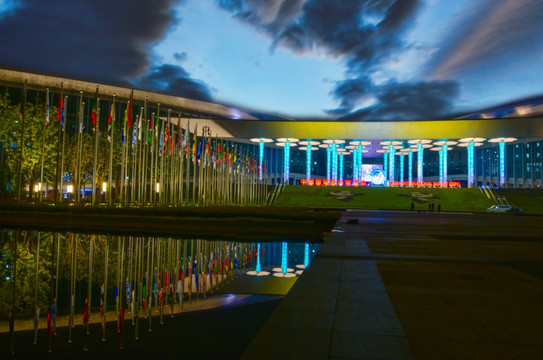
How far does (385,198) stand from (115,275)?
47192mm

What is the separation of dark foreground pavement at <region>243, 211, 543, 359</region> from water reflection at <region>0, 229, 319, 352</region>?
2.17 m

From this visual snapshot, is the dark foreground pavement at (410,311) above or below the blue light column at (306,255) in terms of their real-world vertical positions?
above

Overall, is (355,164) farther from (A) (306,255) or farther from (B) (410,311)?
(B) (410,311)

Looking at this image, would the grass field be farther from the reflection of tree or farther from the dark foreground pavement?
the dark foreground pavement

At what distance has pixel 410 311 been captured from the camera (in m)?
5.33

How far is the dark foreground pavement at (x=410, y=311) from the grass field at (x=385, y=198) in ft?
136

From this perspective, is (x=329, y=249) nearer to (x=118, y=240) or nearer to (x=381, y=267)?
(x=381, y=267)

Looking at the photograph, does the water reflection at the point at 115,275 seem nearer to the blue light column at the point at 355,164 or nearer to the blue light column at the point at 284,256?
the blue light column at the point at 284,256

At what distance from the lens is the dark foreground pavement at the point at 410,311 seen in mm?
3977

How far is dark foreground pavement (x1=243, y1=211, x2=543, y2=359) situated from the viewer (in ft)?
13.0

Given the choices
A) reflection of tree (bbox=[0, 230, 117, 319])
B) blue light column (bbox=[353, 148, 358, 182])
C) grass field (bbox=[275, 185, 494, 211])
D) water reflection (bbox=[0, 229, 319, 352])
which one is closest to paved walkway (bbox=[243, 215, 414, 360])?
water reflection (bbox=[0, 229, 319, 352])

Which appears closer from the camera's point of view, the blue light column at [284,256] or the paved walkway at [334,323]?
the paved walkway at [334,323]

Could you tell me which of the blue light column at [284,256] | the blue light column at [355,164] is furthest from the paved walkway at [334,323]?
the blue light column at [355,164]

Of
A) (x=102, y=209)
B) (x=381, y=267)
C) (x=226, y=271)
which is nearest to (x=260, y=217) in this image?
(x=102, y=209)
